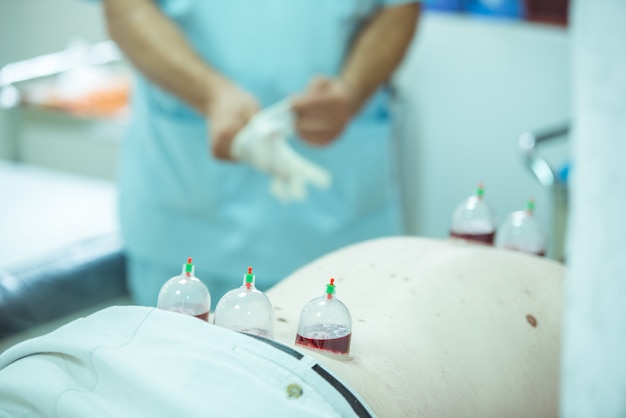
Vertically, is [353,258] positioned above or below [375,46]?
below

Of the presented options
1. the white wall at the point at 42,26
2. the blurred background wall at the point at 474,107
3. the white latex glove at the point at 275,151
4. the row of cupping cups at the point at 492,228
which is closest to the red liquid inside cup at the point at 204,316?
the row of cupping cups at the point at 492,228

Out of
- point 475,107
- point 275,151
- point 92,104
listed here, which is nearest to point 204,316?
point 275,151

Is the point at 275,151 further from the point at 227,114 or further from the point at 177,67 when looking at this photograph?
the point at 177,67

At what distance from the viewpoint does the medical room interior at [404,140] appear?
5.52ft

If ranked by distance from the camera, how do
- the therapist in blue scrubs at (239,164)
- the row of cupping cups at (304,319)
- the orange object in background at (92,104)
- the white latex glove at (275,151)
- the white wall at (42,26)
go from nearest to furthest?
1. the row of cupping cups at (304,319)
2. the white latex glove at (275,151)
3. the therapist in blue scrubs at (239,164)
4. the orange object in background at (92,104)
5. the white wall at (42,26)

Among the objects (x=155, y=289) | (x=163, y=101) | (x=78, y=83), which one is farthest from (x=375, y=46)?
(x=78, y=83)

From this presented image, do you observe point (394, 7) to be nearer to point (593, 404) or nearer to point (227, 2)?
point (227, 2)

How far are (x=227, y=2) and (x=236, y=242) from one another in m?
0.46

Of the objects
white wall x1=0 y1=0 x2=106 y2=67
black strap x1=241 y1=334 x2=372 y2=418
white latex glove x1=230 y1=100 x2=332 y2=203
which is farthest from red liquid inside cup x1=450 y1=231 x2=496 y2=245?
white wall x1=0 y1=0 x2=106 y2=67

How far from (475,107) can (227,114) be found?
3.79 ft

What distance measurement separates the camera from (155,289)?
5.80 feet

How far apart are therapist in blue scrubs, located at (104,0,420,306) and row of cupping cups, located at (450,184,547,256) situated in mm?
432

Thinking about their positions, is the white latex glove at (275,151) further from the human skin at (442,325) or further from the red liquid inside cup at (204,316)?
the red liquid inside cup at (204,316)

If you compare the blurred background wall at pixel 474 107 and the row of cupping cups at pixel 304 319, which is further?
the blurred background wall at pixel 474 107
